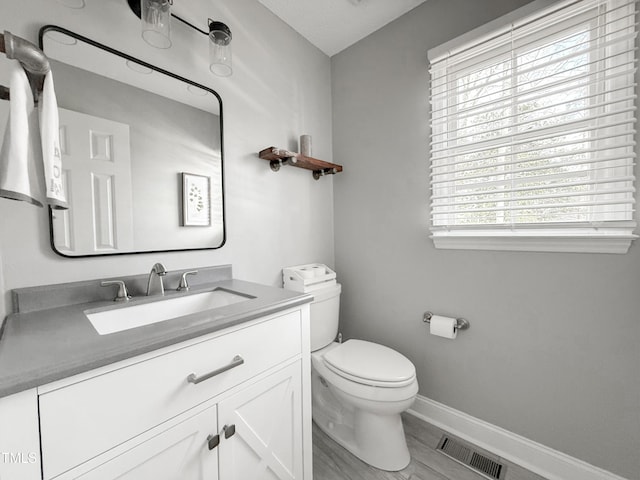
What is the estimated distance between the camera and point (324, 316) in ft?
5.41

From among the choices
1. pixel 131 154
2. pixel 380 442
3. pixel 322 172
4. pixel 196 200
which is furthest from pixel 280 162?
pixel 380 442

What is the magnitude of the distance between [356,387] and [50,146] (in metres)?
1.41

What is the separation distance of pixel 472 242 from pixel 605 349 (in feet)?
2.19

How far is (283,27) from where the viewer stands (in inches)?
66.7

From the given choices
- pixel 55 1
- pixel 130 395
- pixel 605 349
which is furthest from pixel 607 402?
pixel 55 1

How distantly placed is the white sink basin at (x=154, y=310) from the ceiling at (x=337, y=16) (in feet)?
5.48

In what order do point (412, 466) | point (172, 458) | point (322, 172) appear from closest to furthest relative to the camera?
1. point (172, 458)
2. point (412, 466)
3. point (322, 172)

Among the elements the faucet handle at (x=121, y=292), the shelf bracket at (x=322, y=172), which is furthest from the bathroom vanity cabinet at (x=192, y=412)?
the shelf bracket at (x=322, y=172)

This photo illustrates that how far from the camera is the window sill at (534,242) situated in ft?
3.56

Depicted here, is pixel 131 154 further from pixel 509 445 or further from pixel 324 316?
pixel 509 445

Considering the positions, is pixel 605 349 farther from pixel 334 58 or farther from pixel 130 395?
pixel 334 58

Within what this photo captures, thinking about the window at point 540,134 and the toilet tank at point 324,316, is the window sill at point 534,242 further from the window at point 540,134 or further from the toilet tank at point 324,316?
the toilet tank at point 324,316

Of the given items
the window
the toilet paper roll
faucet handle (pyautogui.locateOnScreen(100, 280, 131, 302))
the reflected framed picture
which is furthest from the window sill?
faucet handle (pyautogui.locateOnScreen(100, 280, 131, 302))

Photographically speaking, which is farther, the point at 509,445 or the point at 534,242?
the point at 509,445
